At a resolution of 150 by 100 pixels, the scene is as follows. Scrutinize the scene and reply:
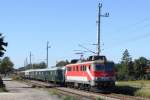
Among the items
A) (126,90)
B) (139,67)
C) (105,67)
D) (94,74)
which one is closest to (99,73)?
(94,74)

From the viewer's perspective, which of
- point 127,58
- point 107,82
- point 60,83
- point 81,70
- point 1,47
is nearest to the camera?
point 107,82

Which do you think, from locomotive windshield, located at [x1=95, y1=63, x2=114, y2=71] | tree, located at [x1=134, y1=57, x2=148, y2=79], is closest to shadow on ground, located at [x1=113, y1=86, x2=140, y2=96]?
locomotive windshield, located at [x1=95, y1=63, x2=114, y2=71]

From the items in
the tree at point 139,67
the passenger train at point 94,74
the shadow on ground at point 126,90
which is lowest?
the shadow on ground at point 126,90

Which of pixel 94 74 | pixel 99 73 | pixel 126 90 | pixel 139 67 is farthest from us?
pixel 139 67

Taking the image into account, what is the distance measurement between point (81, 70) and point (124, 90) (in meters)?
4.86

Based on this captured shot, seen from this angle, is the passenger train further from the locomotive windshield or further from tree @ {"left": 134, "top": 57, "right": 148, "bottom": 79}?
tree @ {"left": 134, "top": 57, "right": 148, "bottom": 79}

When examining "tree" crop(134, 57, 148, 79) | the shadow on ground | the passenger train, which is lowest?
the shadow on ground

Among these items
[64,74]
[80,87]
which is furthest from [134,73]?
[80,87]

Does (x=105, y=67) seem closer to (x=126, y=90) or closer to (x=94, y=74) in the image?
(x=94, y=74)

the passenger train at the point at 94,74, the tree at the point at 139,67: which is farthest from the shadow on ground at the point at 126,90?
the tree at the point at 139,67

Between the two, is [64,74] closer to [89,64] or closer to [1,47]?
[1,47]

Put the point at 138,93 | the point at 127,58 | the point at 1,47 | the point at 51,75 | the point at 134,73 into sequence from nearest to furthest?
the point at 138,93 < the point at 1,47 < the point at 51,75 < the point at 134,73 < the point at 127,58

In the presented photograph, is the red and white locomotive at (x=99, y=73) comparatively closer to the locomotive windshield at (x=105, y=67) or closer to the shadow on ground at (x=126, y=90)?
the locomotive windshield at (x=105, y=67)

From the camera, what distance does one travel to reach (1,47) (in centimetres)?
5934
